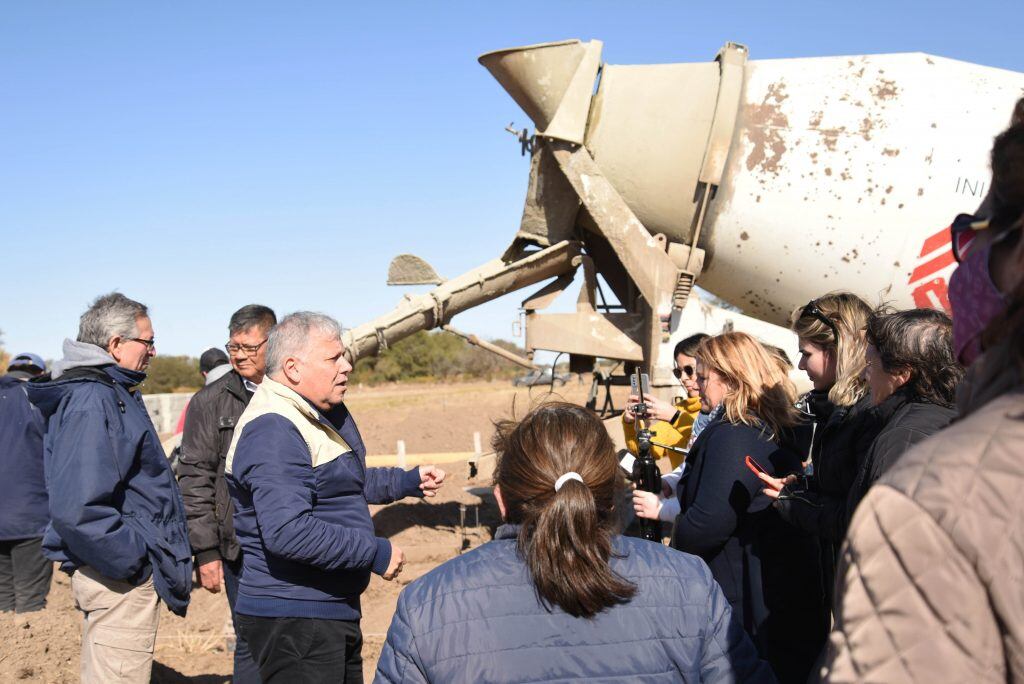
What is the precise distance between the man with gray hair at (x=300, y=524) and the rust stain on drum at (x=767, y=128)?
4383 mm

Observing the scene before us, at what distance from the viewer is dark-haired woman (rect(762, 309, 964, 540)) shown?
8.46 ft

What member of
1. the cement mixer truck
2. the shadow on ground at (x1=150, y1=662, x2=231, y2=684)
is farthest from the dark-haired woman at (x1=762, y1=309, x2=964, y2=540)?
the shadow on ground at (x1=150, y1=662, x2=231, y2=684)

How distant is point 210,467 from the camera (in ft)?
14.3

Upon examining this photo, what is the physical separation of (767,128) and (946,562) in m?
5.97

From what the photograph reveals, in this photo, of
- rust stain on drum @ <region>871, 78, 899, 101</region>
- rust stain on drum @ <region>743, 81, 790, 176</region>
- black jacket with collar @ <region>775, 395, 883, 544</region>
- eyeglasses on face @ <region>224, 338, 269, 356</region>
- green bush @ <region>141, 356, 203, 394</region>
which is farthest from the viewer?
green bush @ <region>141, 356, 203, 394</region>

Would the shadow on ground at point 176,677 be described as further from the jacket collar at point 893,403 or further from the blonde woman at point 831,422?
the jacket collar at point 893,403

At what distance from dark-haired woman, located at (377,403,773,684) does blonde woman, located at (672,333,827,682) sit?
3.82 feet

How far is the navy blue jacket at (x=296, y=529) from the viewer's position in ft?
9.16

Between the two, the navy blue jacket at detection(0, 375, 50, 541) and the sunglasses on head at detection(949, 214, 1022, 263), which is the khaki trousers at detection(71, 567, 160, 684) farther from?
the sunglasses on head at detection(949, 214, 1022, 263)

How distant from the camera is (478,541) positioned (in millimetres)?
8195

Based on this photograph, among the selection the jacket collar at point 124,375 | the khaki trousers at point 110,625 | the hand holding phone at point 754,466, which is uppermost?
the jacket collar at point 124,375

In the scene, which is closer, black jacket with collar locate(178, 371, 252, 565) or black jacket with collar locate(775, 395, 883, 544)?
black jacket with collar locate(775, 395, 883, 544)

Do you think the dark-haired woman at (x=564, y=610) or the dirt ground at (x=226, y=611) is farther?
the dirt ground at (x=226, y=611)

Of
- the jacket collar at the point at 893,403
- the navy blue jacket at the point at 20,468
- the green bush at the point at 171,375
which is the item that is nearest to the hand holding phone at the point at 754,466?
the jacket collar at the point at 893,403
